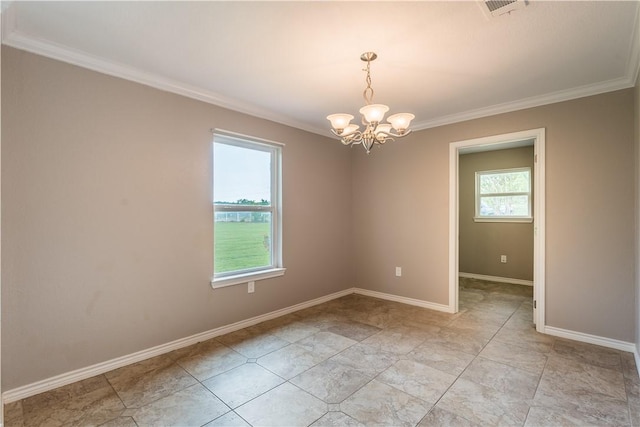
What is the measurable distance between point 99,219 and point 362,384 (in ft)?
7.63

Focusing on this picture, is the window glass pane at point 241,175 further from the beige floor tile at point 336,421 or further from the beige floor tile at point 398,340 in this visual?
the beige floor tile at point 336,421

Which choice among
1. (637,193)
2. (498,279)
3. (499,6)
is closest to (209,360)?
(499,6)

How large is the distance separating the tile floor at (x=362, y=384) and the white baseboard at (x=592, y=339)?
11 centimetres

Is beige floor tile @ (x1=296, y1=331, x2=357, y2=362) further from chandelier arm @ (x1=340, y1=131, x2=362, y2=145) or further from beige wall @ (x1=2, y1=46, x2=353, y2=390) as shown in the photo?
chandelier arm @ (x1=340, y1=131, x2=362, y2=145)

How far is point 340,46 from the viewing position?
213 cm

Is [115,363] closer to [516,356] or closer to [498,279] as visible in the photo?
[516,356]

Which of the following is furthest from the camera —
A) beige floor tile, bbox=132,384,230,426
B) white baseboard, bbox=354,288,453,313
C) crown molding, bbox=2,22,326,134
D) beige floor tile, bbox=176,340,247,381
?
white baseboard, bbox=354,288,453,313

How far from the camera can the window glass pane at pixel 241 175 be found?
315 centimetres

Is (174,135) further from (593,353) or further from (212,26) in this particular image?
(593,353)

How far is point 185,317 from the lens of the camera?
2842mm

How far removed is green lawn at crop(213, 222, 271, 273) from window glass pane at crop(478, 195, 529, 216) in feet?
13.6

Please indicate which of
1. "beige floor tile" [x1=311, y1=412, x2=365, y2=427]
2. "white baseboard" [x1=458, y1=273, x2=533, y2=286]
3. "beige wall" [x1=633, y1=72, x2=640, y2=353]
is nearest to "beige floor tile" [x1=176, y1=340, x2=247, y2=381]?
"beige floor tile" [x1=311, y1=412, x2=365, y2=427]

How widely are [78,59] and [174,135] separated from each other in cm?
81

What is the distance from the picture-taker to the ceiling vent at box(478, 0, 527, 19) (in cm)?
170
